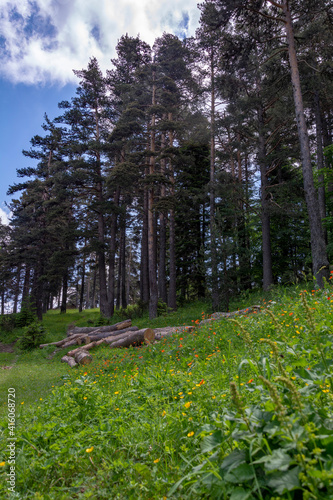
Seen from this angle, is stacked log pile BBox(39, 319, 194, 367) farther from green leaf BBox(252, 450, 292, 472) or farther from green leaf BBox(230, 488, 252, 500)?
green leaf BBox(252, 450, 292, 472)

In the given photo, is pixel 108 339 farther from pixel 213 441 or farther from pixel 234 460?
pixel 234 460

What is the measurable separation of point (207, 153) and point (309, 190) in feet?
53.7

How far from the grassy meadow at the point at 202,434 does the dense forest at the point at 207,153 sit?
732 centimetres

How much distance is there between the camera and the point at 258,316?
6.55 m

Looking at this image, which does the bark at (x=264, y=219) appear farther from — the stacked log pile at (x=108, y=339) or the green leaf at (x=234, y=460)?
the green leaf at (x=234, y=460)

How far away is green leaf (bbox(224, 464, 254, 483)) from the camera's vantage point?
1396mm

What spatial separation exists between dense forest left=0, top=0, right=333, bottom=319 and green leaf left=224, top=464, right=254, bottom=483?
8.95 metres

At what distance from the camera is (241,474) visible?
142 cm

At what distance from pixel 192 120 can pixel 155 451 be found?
20.2m

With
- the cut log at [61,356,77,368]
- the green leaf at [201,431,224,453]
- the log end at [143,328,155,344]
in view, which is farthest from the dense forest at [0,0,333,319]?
the green leaf at [201,431,224,453]

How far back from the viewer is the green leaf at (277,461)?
126 centimetres

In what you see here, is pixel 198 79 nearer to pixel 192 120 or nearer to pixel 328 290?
pixel 192 120

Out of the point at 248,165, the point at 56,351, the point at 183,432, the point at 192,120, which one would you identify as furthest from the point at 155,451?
the point at 248,165

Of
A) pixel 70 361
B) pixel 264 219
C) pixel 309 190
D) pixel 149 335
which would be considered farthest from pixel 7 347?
pixel 309 190
